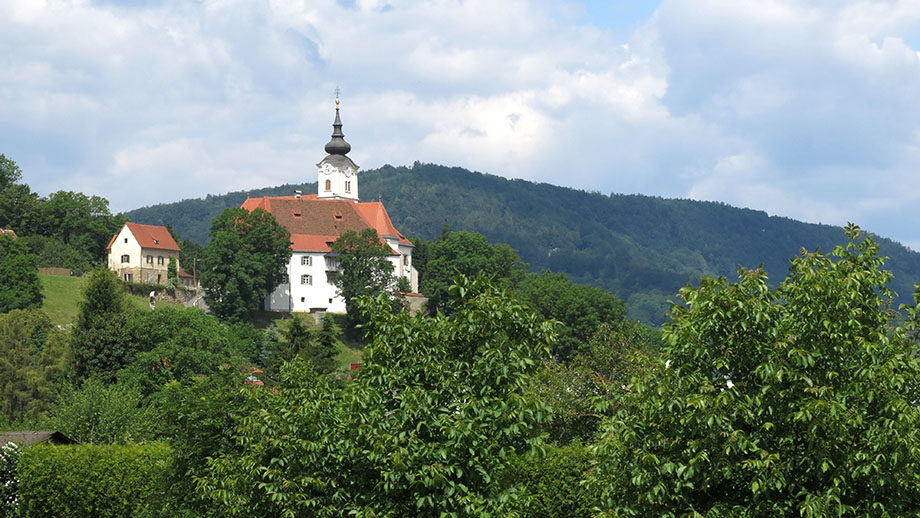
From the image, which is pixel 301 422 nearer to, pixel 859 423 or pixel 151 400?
pixel 859 423

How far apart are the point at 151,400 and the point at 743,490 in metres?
59.1

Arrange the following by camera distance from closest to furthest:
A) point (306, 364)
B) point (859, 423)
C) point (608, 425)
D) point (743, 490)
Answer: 1. point (859, 423)
2. point (743, 490)
3. point (608, 425)
4. point (306, 364)

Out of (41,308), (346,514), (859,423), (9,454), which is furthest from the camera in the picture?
(41,308)

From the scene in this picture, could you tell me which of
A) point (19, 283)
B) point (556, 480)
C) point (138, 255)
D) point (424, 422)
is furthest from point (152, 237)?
point (424, 422)

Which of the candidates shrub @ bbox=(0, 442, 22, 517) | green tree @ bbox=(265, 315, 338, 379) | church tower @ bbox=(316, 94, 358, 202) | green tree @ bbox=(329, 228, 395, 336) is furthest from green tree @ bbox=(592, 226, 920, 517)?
church tower @ bbox=(316, 94, 358, 202)

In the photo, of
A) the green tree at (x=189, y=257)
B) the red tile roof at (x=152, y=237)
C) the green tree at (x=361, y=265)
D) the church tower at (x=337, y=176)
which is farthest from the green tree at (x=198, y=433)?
the church tower at (x=337, y=176)

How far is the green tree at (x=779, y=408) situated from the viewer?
14609mm

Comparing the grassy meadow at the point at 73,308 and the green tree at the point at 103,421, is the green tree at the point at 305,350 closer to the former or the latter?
the grassy meadow at the point at 73,308

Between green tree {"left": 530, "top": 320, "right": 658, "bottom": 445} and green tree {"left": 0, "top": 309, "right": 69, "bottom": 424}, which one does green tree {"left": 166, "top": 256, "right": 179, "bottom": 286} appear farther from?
green tree {"left": 530, "top": 320, "right": 658, "bottom": 445}

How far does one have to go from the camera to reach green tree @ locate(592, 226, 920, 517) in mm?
14609

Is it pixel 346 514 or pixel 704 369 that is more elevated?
pixel 704 369

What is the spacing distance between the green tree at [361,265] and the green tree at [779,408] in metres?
103

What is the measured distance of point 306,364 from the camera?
26.0 m

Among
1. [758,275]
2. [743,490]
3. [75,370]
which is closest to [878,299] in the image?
[758,275]
